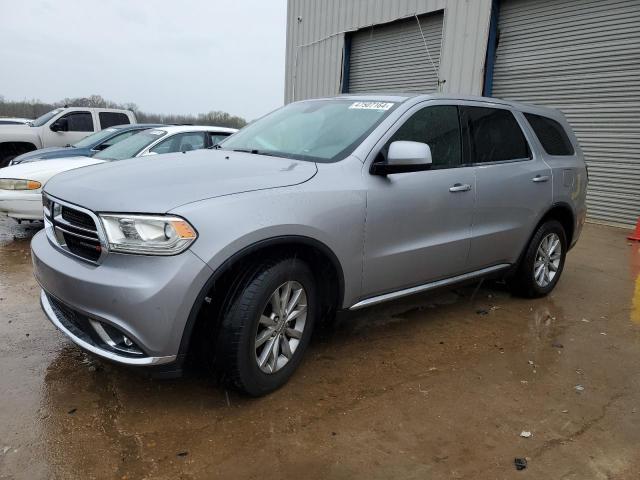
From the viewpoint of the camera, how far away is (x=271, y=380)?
2.86 metres

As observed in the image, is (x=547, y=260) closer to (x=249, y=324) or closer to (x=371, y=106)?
(x=371, y=106)

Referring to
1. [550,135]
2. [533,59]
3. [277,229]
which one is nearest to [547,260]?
[550,135]

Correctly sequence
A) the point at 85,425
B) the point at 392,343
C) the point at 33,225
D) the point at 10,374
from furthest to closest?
1. the point at 33,225
2. the point at 392,343
3. the point at 10,374
4. the point at 85,425

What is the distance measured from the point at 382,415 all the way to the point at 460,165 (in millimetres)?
1938

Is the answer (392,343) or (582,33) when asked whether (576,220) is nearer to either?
(392,343)

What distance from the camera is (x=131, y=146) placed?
23.5ft

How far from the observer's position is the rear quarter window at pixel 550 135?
15.4 feet

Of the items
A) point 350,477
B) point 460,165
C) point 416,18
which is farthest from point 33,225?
point 416,18

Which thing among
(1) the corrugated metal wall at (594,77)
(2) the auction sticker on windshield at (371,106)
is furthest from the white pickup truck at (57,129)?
(2) the auction sticker on windshield at (371,106)

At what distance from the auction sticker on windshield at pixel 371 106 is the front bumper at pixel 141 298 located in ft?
5.87

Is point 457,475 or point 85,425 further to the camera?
point 85,425

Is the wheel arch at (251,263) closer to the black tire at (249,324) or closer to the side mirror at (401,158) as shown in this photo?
the black tire at (249,324)

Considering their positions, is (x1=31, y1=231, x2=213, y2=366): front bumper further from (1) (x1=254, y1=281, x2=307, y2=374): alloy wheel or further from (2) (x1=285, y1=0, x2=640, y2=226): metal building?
(2) (x1=285, y1=0, x2=640, y2=226): metal building

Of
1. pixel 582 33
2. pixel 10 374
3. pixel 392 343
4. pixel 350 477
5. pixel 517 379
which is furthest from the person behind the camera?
pixel 582 33
